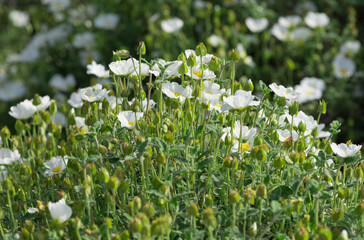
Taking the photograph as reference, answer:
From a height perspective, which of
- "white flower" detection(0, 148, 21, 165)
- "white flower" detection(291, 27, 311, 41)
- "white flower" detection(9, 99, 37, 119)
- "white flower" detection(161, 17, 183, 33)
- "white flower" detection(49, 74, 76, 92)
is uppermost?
"white flower" detection(161, 17, 183, 33)

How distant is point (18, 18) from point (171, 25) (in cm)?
272

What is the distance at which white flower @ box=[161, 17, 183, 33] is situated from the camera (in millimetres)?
3990

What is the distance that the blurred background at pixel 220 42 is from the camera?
4.08 meters

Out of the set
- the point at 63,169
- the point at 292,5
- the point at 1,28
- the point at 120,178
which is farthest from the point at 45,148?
the point at 1,28

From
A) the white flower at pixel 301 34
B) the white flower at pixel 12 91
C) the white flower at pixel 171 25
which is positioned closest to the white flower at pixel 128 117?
the white flower at pixel 171 25

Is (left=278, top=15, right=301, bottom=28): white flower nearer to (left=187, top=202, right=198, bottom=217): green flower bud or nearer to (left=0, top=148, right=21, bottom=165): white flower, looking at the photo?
(left=0, top=148, right=21, bottom=165): white flower

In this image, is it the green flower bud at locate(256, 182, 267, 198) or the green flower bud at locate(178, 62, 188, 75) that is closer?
the green flower bud at locate(256, 182, 267, 198)

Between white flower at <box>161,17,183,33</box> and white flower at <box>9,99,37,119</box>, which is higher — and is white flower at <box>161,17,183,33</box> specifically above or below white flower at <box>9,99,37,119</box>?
above

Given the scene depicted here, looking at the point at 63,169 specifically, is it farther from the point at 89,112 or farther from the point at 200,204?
the point at 200,204

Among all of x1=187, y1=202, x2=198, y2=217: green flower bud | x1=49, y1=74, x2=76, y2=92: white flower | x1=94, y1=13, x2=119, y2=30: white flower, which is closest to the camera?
x1=187, y1=202, x2=198, y2=217: green flower bud

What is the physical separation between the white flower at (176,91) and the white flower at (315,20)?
8.92ft

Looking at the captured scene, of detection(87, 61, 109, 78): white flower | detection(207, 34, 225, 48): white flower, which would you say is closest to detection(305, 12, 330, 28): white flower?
detection(207, 34, 225, 48): white flower

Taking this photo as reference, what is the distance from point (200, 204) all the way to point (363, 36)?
3.56m

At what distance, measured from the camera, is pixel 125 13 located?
4.73m
